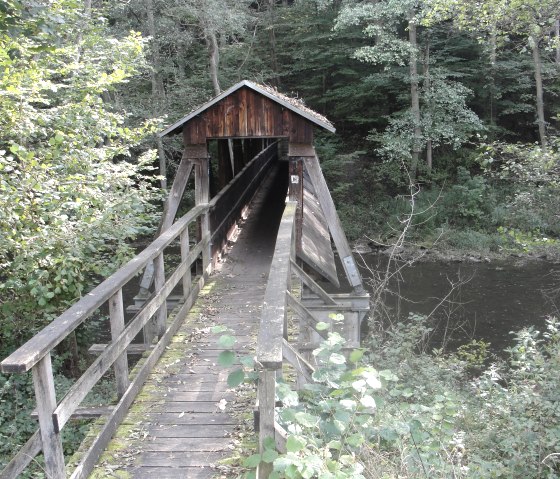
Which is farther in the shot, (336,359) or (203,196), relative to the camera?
(203,196)

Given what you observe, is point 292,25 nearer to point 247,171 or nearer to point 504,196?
point 504,196

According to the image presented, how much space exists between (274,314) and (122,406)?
1.70m

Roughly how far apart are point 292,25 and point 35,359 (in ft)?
85.9

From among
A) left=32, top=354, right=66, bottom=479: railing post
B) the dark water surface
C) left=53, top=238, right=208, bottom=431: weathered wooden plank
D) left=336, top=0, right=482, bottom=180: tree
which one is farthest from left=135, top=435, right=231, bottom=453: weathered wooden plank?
left=336, top=0, right=482, bottom=180: tree

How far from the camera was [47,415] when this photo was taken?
116 inches

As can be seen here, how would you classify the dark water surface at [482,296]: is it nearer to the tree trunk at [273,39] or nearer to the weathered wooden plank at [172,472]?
the weathered wooden plank at [172,472]

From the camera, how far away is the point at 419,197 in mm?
23109

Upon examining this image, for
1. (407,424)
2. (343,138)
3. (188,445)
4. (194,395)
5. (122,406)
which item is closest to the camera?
(407,424)

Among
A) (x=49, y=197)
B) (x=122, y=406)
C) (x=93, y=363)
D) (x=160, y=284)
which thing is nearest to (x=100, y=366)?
(x=93, y=363)

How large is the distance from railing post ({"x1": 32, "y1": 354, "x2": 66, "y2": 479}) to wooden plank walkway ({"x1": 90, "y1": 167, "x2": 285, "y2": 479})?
0.56m

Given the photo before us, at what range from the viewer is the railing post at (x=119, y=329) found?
13.4ft

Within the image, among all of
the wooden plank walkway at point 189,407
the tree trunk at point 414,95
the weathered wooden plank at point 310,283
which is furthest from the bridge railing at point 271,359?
the tree trunk at point 414,95

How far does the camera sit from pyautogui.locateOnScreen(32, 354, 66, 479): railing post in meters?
2.91

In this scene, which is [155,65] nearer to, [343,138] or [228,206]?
[343,138]
